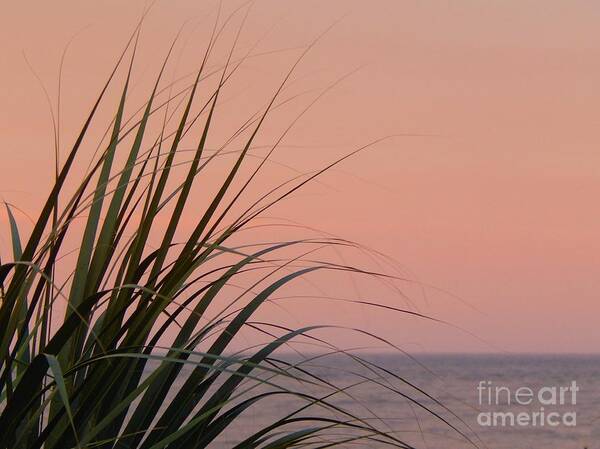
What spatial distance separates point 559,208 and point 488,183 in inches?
232

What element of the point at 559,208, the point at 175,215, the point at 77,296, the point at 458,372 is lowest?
the point at 458,372

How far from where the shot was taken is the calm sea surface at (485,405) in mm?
20406

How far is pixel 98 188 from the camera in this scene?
1.40 m

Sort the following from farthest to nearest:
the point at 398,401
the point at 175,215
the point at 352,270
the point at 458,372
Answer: the point at 458,372 < the point at 398,401 < the point at 175,215 < the point at 352,270

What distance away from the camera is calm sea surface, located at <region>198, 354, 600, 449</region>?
2041 centimetres

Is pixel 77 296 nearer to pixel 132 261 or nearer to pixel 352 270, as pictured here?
pixel 132 261

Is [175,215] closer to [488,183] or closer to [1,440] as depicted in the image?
[1,440]

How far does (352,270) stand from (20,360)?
0.56 meters

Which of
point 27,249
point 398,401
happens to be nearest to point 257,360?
point 27,249

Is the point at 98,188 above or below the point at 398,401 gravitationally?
above

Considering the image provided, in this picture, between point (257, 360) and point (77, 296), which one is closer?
point (257, 360)

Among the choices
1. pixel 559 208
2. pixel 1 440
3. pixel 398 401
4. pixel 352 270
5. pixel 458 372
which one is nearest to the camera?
pixel 1 440

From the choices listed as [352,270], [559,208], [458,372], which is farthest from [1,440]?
[458,372]

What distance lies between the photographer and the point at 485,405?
3023 cm
